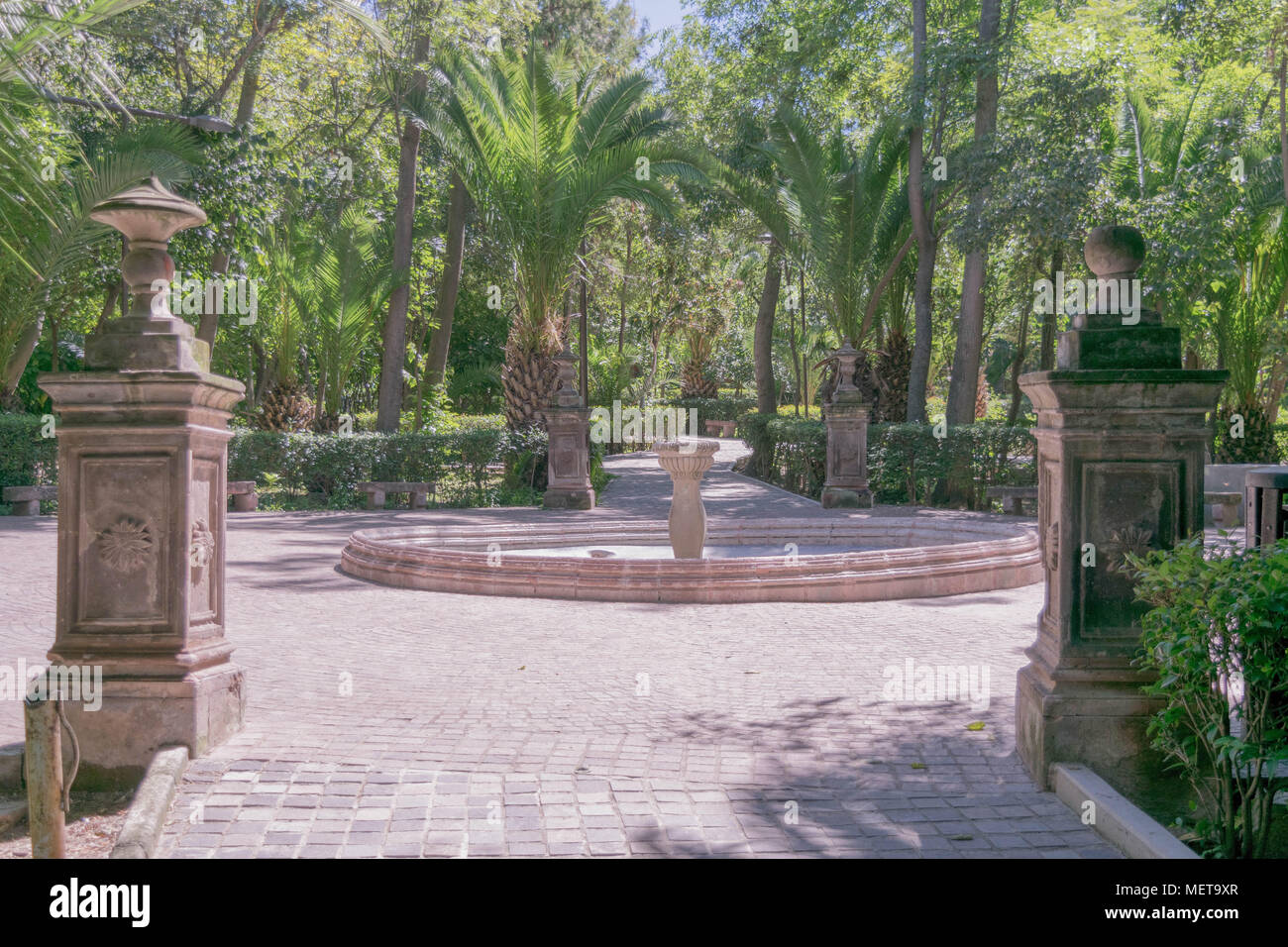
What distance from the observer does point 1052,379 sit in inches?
174

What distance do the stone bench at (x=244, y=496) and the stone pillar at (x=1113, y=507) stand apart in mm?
16213

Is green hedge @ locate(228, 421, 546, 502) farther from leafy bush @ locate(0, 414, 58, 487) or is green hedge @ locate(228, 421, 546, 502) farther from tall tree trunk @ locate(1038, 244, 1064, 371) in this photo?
tall tree trunk @ locate(1038, 244, 1064, 371)

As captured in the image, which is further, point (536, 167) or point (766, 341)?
point (766, 341)

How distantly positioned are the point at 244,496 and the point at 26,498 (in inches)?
128

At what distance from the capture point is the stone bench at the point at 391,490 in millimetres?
19172

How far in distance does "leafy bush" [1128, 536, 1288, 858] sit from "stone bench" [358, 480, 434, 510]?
53.3 feet

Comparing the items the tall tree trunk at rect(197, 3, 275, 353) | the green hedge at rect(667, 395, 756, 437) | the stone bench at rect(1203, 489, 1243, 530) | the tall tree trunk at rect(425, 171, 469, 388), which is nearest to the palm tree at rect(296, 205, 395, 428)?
the tall tree trunk at rect(425, 171, 469, 388)

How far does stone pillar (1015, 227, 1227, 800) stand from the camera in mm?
4398

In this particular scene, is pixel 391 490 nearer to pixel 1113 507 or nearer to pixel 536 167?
pixel 536 167

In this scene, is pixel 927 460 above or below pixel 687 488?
above

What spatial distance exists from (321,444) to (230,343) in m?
11.5

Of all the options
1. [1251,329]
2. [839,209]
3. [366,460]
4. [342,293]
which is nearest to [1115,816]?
[366,460]

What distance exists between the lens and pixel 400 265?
2155cm

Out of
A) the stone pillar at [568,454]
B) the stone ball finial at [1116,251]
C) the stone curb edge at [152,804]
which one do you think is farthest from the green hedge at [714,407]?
the stone curb edge at [152,804]
